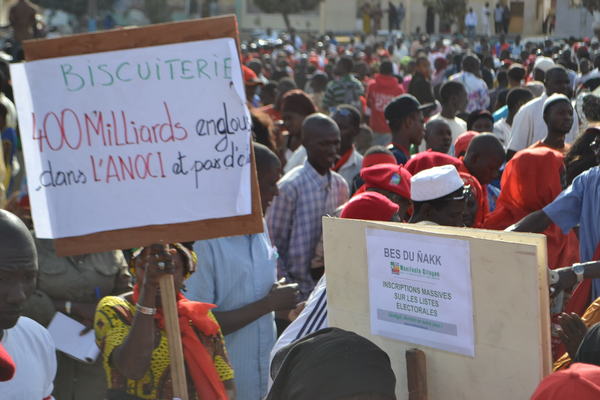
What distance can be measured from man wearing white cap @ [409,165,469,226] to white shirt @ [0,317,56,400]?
4.97 ft

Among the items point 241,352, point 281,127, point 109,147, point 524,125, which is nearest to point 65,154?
point 109,147

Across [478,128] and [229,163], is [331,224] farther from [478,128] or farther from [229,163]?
[478,128]

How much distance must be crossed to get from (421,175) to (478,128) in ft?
16.4

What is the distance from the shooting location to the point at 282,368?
2357 millimetres

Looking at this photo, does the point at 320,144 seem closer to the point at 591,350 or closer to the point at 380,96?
the point at 591,350

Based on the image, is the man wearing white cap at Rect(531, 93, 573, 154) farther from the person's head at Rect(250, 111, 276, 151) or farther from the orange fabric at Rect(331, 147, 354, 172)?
the person's head at Rect(250, 111, 276, 151)

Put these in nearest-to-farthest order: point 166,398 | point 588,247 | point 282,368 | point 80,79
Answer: point 282,368 < point 80,79 < point 166,398 < point 588,247

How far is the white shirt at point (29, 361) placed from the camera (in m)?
2.99

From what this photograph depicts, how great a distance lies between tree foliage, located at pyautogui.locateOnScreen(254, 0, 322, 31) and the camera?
61250 millimetres

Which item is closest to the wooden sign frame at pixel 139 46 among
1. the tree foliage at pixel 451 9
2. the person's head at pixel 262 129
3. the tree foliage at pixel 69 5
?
the person's head at pixel 262 129

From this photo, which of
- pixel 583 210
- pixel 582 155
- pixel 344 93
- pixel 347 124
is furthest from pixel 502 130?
pixel 583 210

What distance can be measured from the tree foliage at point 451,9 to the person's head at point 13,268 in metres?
44.0

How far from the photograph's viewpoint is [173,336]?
316 cm

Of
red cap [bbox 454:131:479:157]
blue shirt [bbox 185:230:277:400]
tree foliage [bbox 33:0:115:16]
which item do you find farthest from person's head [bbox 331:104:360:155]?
tree foliage [bbox 33:0:115:16]
